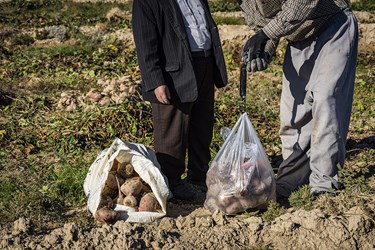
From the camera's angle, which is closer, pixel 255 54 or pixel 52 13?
pixel 255 54

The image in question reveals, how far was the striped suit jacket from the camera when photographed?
4652 millimetres

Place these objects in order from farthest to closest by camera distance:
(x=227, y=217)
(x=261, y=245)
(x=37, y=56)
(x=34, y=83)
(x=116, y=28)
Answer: (x=116, y=28), (x=37, y=56), (x=34, y=83), (x=227, y=217), (x=261, y=245)

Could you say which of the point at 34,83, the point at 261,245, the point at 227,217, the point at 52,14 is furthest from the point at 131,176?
the point at 52,14

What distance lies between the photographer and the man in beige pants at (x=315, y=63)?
4.43m

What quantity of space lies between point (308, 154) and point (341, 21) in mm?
957

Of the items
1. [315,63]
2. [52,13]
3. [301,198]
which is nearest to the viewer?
[301,198]

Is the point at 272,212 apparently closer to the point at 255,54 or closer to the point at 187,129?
the point at 187,129

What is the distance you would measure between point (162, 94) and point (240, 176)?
0.72m

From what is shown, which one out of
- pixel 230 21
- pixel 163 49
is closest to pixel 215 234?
pixel 163 49

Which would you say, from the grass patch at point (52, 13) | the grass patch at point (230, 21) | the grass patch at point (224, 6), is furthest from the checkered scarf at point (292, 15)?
the grass patch at point (224, 6)

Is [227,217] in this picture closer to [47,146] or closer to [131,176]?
[131,176]

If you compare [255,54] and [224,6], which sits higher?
[255,54]

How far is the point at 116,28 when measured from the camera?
39.2 ft

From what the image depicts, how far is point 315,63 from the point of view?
4.67 meters
